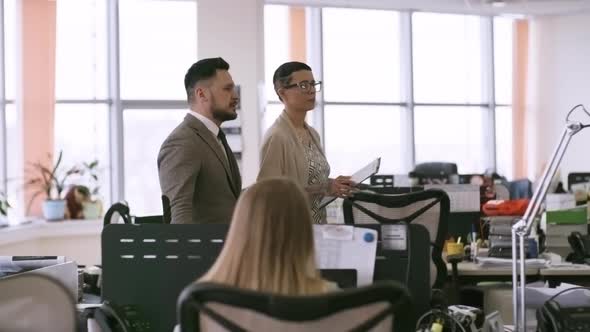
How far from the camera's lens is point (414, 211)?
3.99 metres

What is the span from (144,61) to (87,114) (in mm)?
862

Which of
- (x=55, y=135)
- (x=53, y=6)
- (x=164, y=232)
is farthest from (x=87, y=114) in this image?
(x=164, y=232)

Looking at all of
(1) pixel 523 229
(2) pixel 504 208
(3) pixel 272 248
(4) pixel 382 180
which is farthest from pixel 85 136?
(3) pixel 272 248

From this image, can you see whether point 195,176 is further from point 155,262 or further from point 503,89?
point 503,89

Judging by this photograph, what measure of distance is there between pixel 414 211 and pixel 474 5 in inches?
274

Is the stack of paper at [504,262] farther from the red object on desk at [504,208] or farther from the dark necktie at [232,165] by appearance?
the dark necktie at [232,165]

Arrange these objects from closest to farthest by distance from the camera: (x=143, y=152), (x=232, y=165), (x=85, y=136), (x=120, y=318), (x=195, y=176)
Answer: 1. (x=120, y=318)
2. (x=195, y=176)
3. (x=232, y=165)
4. (x=85, y=136)
5. (x=143, y=152)

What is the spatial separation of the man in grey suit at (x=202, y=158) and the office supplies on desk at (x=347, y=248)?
3.25ft

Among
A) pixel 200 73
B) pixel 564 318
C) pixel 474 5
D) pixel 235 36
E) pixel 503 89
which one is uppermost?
pixel 474 5

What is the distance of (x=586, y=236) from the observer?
4.23m

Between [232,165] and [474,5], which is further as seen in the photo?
[474,5]

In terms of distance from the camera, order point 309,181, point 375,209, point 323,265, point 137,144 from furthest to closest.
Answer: point 137,144, point 375,209, point 309,181, point 323,265

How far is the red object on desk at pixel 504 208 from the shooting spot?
4.68m

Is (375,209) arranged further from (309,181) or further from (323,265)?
(323,265)
